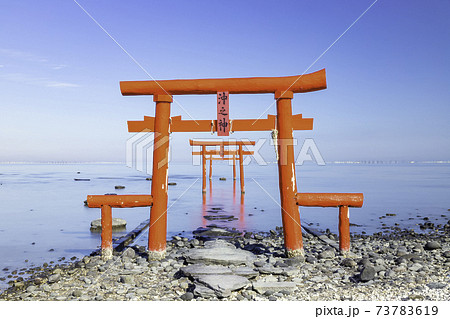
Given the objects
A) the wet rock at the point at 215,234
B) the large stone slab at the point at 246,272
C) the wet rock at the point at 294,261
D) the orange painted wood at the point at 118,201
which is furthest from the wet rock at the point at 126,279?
the wet rock at the point at 215,234

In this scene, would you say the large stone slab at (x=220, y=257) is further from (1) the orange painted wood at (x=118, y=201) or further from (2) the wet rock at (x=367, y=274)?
(2) the wet rock at (x=367, y=274)

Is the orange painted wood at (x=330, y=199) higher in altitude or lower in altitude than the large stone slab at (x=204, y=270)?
higher

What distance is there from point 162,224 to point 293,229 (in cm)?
234

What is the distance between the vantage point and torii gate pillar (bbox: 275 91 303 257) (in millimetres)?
5695

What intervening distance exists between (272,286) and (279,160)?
2.34 m

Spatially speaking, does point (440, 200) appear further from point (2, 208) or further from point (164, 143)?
point (2, 208)

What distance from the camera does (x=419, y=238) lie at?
872 cm

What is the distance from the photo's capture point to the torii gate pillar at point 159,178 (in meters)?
5.79

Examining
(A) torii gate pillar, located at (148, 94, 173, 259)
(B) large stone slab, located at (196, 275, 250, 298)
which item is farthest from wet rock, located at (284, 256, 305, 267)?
(A) torii gate pillar, located at (148, 94, 173, 259)

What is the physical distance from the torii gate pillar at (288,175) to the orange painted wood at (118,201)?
2.43 meters

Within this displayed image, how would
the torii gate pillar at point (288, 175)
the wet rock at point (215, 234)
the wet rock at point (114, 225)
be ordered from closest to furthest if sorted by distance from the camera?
the torii gate pillar at point (288, 175)
the wet rock at point (215, 234)
the wet rock at point (114, 225)

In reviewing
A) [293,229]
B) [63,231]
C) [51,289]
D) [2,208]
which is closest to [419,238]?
[293,229]

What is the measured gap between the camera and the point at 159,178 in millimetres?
5805

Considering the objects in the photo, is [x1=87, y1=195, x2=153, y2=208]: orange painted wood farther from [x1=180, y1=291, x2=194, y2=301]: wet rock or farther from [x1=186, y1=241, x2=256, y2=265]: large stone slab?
[x1=180, y1=291, x2=194, y2=301]: wet rock
